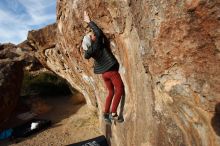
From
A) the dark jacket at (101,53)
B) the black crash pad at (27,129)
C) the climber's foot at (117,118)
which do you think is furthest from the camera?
the black crash pad at (27,129)

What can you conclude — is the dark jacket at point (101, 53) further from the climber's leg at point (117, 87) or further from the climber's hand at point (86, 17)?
the climber's hand at point (86, 17)

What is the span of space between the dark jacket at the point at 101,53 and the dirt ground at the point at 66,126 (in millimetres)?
5643

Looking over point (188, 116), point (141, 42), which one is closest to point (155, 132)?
point (188, 116)

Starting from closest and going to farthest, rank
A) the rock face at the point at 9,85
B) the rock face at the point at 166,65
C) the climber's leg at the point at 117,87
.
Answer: the rock face at the point at 166,65 → the climber's leg at the point at 117,87 → the rock face at the point at 9,85

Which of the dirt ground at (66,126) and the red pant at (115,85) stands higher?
the red pant at (115,85)

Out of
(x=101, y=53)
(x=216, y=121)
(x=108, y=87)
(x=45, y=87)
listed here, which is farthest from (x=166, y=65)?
(x=45, y=87)

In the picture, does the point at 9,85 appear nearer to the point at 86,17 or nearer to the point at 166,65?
the point at 86,17

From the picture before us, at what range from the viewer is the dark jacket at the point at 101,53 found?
6.55 m

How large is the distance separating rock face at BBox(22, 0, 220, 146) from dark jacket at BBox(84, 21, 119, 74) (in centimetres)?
16

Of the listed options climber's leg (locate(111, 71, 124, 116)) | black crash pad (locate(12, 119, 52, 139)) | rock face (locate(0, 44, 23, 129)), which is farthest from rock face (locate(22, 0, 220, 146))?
rock face (locate(0, 44, 23, 129))

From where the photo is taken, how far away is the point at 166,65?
4.56m

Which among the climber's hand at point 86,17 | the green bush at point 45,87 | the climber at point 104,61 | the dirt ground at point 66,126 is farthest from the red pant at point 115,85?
the green bush at point 45,87

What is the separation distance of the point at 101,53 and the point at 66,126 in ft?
25.1

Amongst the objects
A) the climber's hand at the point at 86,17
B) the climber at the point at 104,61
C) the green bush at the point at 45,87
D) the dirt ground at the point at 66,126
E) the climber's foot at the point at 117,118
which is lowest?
the dirt ground at the point at 66,126
